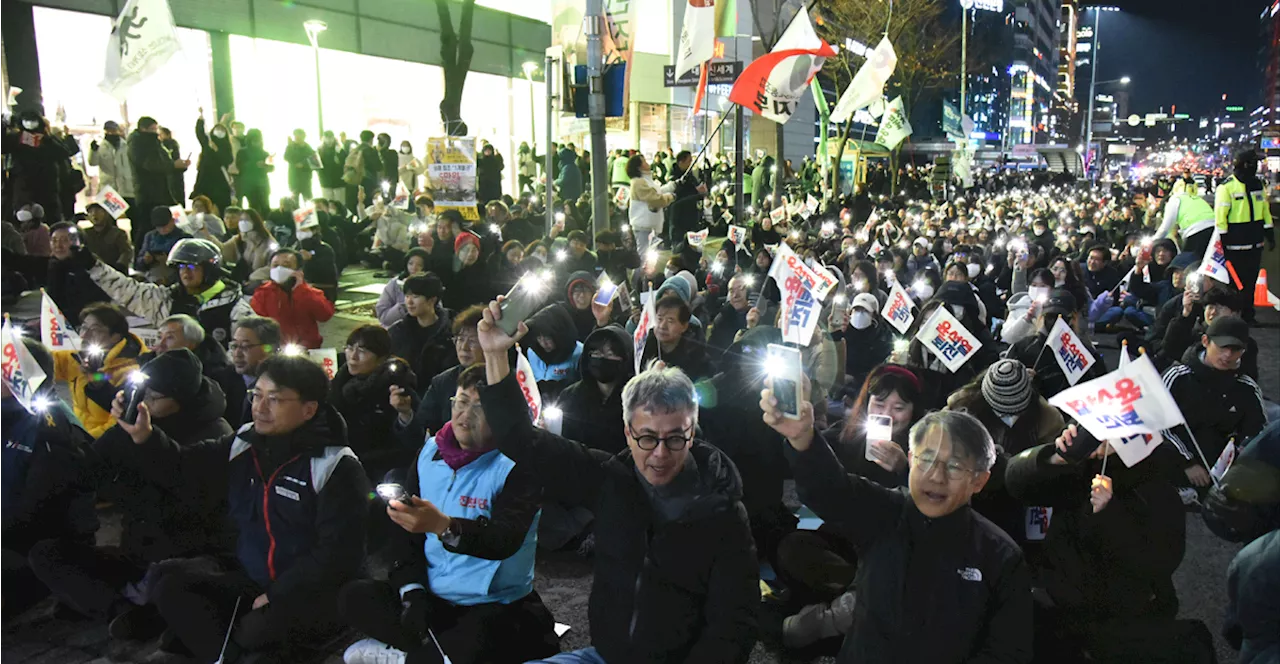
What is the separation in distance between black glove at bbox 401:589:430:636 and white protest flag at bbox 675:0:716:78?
1250cm

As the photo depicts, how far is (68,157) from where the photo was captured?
42.6ft

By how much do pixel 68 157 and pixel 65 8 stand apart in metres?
5.41

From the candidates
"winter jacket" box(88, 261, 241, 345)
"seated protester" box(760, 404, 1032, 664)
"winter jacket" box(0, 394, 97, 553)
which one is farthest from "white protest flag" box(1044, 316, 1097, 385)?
"winter jacket" box(88, 261, 241, 345)

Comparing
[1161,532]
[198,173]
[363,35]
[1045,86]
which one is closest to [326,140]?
[198,173]

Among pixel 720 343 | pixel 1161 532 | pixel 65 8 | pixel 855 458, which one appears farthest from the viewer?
pixel 65 8

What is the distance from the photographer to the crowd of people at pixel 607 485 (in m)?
3.03

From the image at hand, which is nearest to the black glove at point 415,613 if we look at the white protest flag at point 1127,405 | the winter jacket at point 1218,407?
the white protest flag at point 1127,405

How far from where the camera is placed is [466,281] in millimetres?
9836

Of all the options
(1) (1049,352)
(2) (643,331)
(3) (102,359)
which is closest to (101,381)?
(3) (102,359)

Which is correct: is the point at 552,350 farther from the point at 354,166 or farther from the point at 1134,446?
the point at 354,166

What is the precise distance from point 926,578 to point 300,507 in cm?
242

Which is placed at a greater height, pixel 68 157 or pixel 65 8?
pixel 65 8

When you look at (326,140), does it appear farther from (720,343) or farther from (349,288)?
(720,343)

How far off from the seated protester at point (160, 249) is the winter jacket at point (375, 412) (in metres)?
2.70
